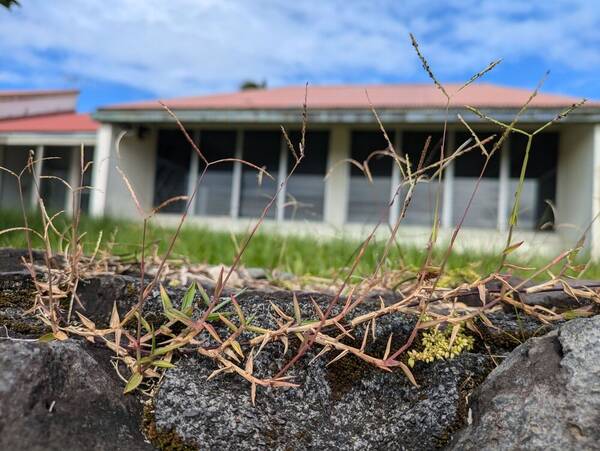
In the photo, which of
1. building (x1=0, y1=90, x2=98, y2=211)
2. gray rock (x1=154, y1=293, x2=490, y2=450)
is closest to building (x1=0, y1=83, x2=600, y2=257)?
building (x1=0, y1=90, x2=98, y2=211)

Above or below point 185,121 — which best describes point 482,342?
below

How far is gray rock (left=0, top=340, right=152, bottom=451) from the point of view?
1102 mm

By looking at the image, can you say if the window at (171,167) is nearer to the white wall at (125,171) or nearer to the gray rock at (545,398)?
the white wall at (125,171)

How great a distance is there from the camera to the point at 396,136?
10602mm

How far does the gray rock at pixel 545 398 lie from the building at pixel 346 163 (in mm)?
7733

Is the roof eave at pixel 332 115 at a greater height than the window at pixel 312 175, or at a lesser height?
greater

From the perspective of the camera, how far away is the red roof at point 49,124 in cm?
1334

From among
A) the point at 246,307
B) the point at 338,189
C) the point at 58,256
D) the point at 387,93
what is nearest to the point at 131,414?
the point at 246,307

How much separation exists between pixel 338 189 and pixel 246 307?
30.1ft

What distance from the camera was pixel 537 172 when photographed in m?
10.1

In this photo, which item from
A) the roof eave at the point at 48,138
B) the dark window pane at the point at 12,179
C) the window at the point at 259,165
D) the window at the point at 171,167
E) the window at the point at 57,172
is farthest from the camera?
the dark window pane at the point at 12,179

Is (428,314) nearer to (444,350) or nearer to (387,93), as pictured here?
(444,350)

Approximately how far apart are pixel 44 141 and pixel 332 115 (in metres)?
7.71

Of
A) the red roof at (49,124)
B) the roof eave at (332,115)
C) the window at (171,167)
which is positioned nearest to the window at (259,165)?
the roof eave at (332,115)
